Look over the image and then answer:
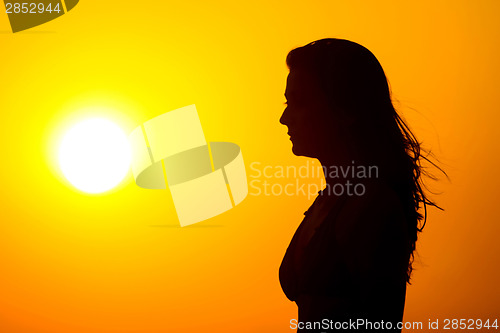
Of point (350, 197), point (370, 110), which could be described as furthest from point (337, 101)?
point (350, 197)

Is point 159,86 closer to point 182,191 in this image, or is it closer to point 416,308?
point 182,191

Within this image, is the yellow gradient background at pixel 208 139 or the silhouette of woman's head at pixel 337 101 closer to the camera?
the silhouette of woman's head at pixel 337 101

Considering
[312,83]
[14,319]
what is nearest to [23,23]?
[14,319]

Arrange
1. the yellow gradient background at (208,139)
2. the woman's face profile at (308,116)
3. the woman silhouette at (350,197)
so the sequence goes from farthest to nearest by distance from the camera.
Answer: the yellow gradient background at (208,139) < the woman's face profile at (308,116) < the woman silhouette at (350,197)

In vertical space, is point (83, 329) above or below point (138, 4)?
below

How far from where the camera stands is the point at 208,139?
2291 millimetres

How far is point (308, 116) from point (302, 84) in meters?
0.06

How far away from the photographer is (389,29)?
89.4 inches

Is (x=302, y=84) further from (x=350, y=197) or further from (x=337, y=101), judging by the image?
(x=350, y=197)

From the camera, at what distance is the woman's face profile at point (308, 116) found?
2.85 ft

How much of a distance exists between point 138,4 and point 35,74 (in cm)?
56
